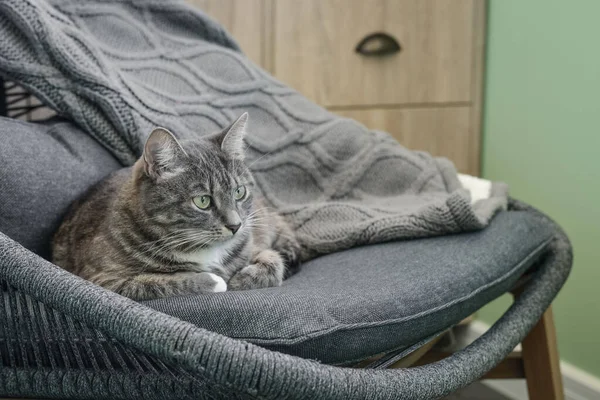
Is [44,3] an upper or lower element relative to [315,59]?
upper

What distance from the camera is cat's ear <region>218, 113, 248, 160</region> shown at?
97cm

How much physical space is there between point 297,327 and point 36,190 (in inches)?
19.2

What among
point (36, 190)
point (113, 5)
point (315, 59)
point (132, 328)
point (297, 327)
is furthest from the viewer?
point (315, 59)

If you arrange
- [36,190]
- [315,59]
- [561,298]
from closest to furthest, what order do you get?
1. [36,190]
2. [561,298]
3. [315,59]

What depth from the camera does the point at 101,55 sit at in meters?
1.18

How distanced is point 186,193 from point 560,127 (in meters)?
1.09

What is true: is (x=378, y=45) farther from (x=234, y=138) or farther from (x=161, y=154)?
(x=161, y=154)

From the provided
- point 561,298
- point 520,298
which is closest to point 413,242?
point 520,298

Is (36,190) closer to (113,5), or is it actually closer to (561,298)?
(113,5)

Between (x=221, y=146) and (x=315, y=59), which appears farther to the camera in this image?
(x=315, y=59)

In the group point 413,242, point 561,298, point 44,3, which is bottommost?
point 561,298

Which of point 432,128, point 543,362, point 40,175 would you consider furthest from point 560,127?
point 40,175

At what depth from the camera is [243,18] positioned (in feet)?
5.75

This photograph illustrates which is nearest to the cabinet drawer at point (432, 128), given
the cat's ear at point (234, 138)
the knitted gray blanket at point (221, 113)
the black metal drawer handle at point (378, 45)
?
the black metal drawer handle at point (378, 45)
